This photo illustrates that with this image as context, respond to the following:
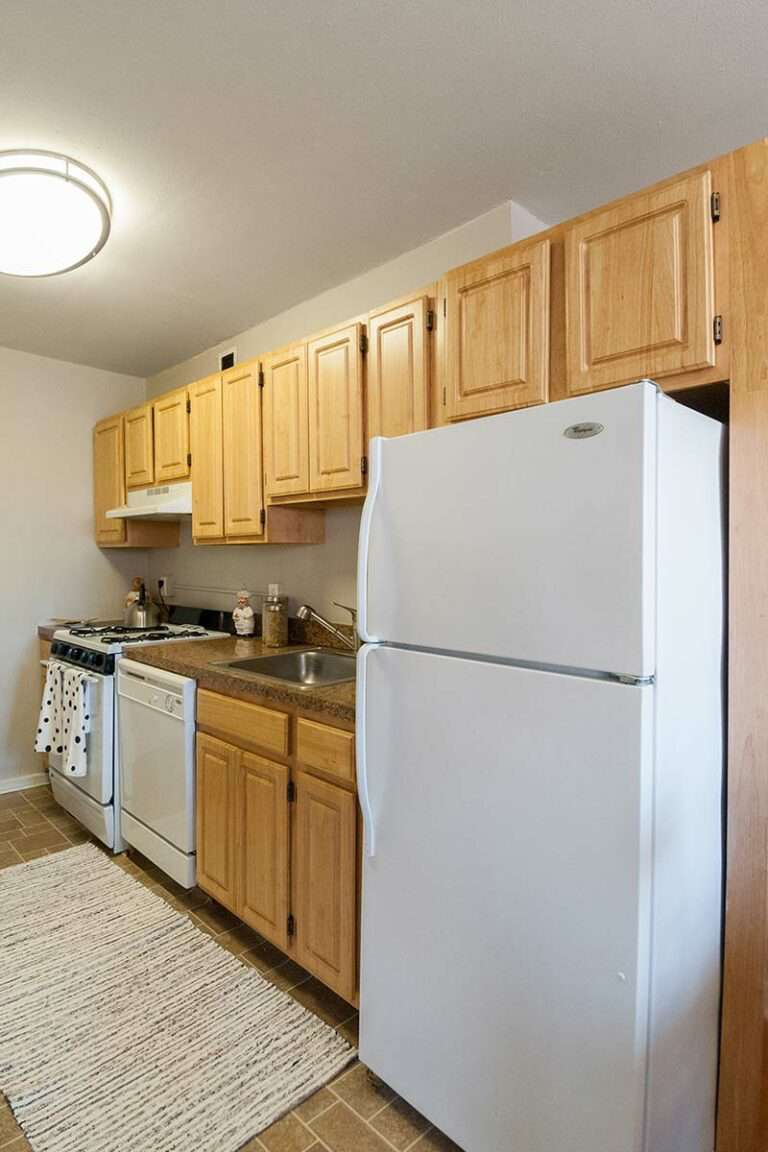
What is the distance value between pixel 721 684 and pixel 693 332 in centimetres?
74

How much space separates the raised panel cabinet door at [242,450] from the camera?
264 centimetres

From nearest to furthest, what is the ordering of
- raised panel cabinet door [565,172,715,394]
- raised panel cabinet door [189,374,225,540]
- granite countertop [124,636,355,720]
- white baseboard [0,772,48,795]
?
raised panel cabinet door [565,172,715,394]
granite countertop [124,636,355,720]
raised panel cabinet door [189,374,225,540]
white baseboard [0,772,48,795]

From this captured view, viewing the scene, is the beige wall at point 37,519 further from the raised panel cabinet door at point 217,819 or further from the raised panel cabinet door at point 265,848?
the raised panel cabinet door at point 265,848

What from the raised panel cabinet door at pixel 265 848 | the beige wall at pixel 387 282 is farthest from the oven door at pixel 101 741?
the beige wall at pixel 387 282

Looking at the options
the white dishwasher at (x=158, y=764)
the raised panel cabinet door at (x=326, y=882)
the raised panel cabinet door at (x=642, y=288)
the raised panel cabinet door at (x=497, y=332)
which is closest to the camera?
the raised panel cabinet door at (x=642, y=288)

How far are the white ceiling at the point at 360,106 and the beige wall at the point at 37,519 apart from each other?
5.41 ft

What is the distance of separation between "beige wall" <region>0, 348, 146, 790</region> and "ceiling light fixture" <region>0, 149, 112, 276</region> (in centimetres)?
169

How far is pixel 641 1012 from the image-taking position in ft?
3.46

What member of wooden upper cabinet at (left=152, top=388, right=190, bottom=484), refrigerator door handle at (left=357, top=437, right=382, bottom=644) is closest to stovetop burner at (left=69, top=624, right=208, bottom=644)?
wooden upper cabinet at (left=152, top=388, right=190, bottom=484)

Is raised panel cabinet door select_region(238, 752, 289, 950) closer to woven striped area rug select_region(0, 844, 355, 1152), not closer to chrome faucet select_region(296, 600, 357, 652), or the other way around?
woven striped area rug select_region(0, 844, 355, 1152)

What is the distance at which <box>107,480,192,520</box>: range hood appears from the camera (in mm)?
3090

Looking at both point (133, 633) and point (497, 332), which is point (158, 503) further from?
point (497, 332)

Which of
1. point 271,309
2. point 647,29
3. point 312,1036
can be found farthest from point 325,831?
point 271,309

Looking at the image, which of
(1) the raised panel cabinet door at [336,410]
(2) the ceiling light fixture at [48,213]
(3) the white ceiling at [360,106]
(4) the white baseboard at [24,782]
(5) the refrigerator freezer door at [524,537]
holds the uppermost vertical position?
(3) the white ceiling at [360,106]
